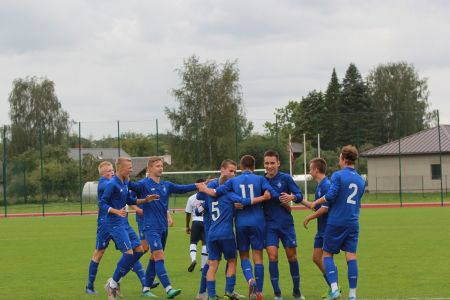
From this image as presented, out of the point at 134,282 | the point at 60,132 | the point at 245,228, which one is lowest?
the point at 134,282

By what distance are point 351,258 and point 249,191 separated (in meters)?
1.61

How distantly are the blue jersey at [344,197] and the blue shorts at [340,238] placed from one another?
0.24ft

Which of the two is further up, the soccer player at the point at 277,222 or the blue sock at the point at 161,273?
the soccer player at the point at 277,222

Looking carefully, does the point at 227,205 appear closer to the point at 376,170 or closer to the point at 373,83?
the point at 376,170

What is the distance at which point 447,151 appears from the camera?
62.0 meters

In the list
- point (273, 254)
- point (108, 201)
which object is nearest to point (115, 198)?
point (108, 201)

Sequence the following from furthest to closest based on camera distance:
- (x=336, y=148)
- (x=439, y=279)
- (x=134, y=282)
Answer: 1. (x=336, y=148)
2. (x=134, y=282)
3. (x=439, y=279)

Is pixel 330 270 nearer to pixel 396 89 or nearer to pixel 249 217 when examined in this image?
pixel 249 217

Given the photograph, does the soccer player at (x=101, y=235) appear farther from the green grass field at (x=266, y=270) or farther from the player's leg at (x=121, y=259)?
the player's leg at (x=121, y=259)

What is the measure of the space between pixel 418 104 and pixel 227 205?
88.0 m

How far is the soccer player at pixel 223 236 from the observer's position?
10.5 m

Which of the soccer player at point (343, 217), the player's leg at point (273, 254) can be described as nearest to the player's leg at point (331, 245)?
the soccer player at point (343, 217)

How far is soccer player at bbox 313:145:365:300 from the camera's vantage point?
10320 mm

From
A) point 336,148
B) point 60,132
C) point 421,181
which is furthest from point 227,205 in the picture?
point 60,132
